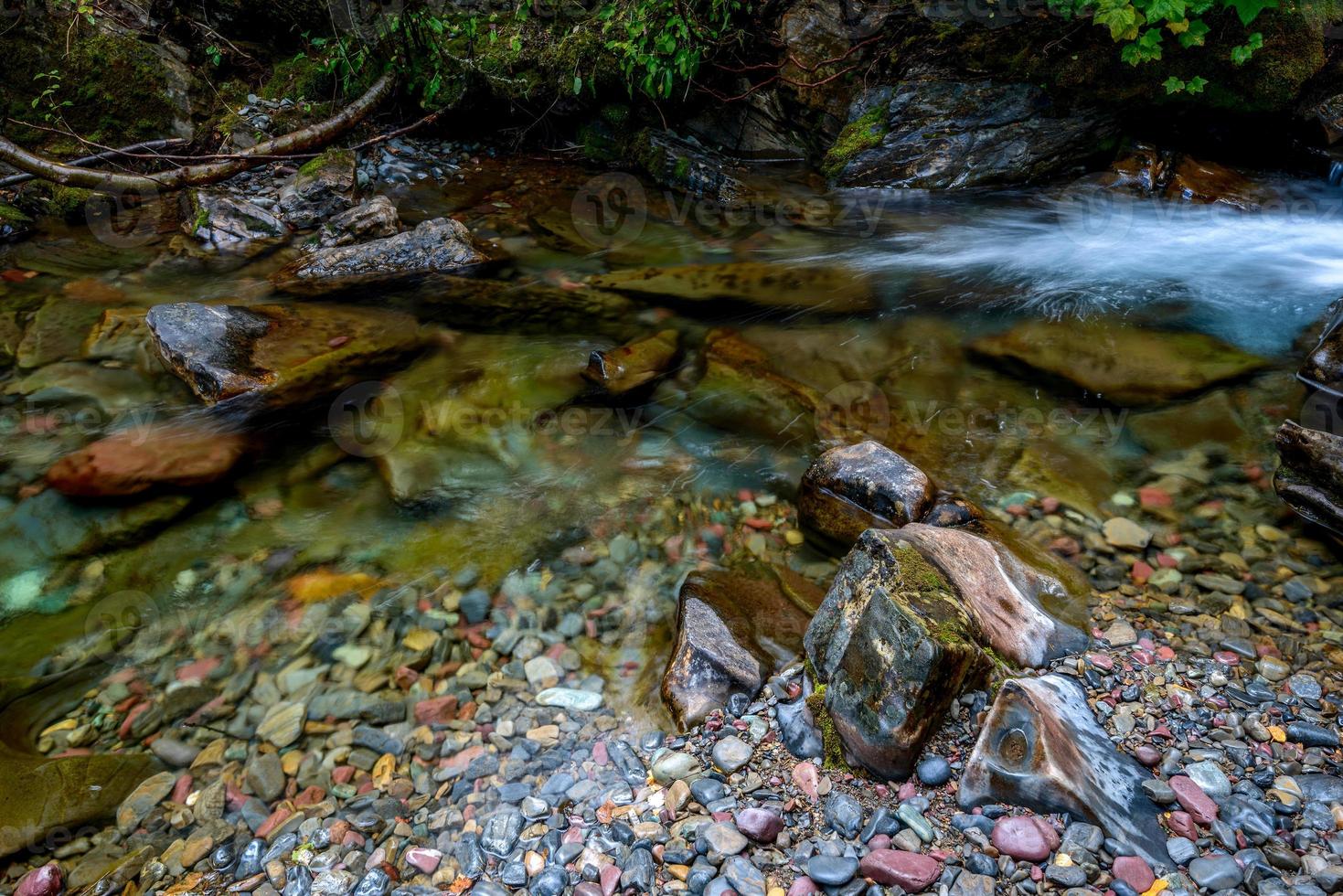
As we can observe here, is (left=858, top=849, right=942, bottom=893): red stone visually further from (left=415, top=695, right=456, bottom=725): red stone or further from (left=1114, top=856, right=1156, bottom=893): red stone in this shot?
(left=415, top=695, right=456, bottom=725): red stone

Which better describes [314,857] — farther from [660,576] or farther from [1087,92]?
[1087,92]

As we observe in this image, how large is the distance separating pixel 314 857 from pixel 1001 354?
474 centimetres

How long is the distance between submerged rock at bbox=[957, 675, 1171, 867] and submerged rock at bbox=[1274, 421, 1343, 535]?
184 cm

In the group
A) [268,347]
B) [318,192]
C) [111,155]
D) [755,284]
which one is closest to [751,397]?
[755,284]

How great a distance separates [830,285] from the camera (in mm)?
6160

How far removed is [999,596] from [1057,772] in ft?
2.64

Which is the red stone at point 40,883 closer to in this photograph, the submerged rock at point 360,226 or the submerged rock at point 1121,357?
the submerged rock at point 1121,357

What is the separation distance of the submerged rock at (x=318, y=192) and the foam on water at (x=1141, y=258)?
5.54 meters

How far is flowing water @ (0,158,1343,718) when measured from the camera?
11.9 feet

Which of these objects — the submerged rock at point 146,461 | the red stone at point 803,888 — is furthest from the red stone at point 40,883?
the red stone at point 803,888

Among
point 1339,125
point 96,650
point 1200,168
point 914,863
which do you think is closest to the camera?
point 914,863

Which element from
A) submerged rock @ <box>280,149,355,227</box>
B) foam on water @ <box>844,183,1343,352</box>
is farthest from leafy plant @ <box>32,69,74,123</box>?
foam on water @ <box>844,183,1343,352</box>

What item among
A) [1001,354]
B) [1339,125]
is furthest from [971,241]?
[1339,125]

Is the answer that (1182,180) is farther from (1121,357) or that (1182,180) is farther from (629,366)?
(629,366)
